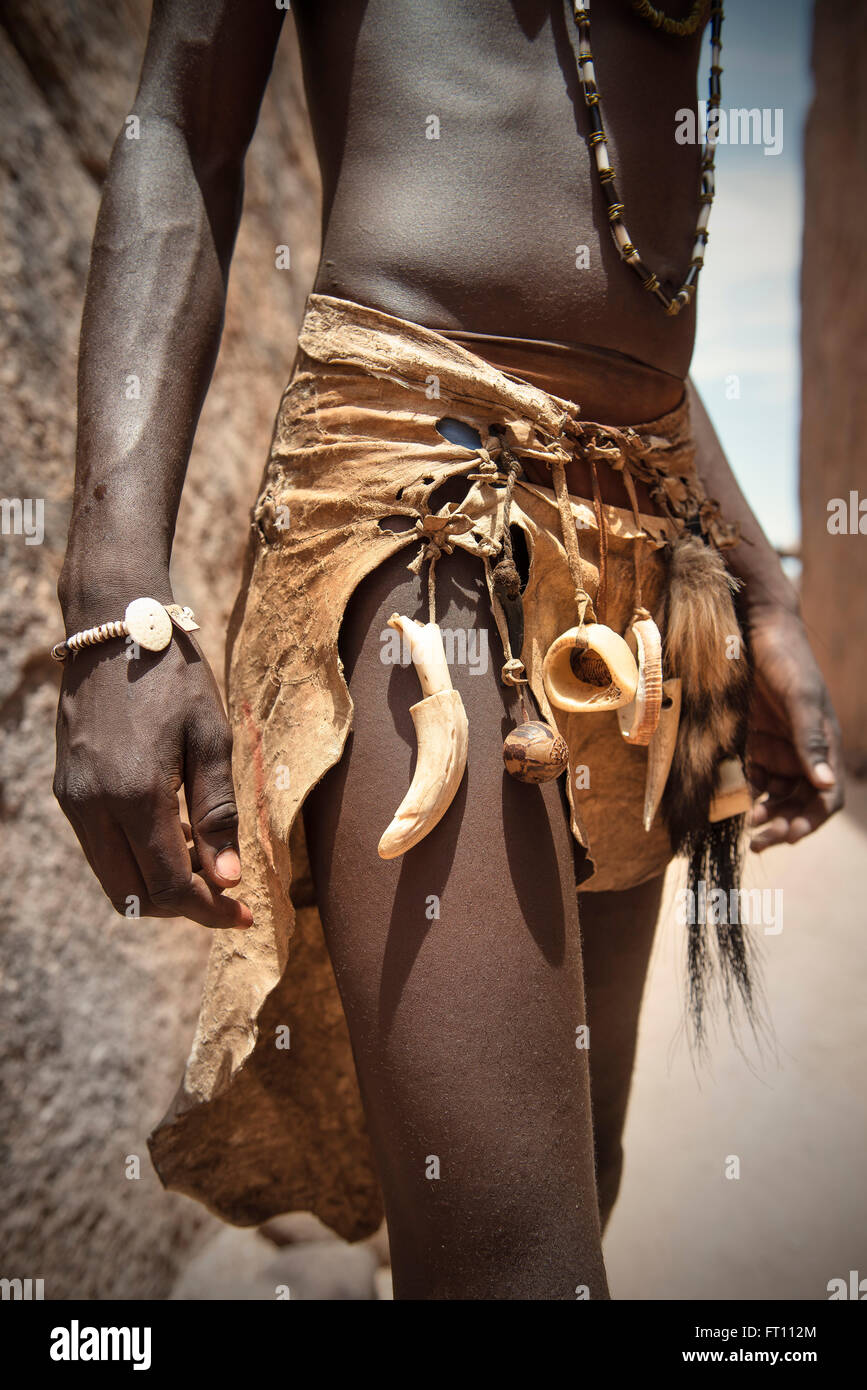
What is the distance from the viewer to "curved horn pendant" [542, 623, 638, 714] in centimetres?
98

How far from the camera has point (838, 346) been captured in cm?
655

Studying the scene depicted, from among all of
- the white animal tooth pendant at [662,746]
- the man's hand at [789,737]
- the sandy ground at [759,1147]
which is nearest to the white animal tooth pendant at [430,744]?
the white animal tooth pendant at [662,746]

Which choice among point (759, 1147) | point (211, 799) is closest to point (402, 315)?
point (211, 799)

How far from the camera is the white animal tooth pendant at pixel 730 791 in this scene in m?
1.22

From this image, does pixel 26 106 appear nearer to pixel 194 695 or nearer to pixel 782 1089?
pixel 194 695

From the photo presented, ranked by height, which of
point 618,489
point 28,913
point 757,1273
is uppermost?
point 618,489

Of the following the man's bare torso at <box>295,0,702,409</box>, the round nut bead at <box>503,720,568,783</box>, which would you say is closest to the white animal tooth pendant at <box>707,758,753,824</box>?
the round nut bead at <box>503,720,568,783</box>

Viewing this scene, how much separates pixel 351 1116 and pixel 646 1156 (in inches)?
61.9

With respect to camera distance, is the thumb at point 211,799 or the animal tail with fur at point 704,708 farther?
the animal tail with fur at point 704,708

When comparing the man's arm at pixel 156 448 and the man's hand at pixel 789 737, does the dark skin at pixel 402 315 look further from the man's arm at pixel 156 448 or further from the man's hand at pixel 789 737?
the man's hand at pixel 789 737

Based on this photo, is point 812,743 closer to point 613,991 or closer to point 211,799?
point 613,991

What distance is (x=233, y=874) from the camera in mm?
876

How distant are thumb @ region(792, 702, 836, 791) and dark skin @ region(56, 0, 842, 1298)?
1.64 ft

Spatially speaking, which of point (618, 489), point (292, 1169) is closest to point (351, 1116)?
point (292, 1169)
